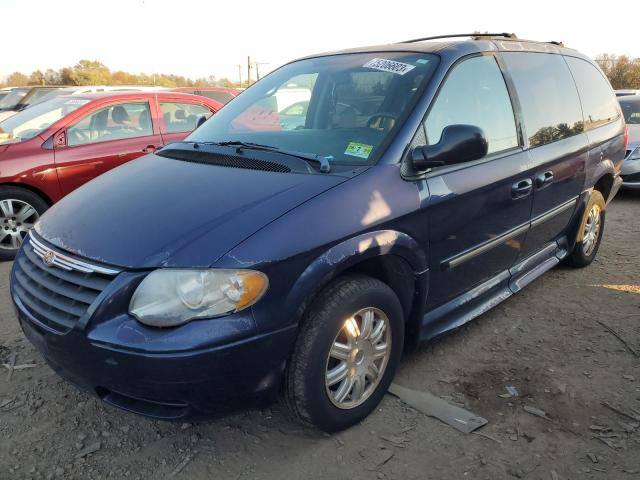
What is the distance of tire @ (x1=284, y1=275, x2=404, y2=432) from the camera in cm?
221

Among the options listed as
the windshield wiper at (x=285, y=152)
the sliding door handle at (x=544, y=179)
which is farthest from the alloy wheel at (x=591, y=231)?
the windshield wiper at (x=285, y=152)

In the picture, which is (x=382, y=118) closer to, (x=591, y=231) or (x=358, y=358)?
(x=358, y=358)

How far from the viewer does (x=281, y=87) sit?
3.54 metres

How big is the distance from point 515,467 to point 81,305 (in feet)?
6.33

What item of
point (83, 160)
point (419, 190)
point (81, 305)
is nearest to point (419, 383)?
point (419, 190)

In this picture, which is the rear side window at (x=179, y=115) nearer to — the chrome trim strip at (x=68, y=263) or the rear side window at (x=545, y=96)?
the rear side window at (x=545, y=96)

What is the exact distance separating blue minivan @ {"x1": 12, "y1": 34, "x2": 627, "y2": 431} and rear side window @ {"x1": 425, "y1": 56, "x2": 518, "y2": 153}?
0.04 ft

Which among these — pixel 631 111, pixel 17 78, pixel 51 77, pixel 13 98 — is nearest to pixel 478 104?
pixel 631 111

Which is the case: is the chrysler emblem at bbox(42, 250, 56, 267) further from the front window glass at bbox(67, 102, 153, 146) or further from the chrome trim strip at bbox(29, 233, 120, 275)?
the front window glass at bbox(67, 102, 153, 146)

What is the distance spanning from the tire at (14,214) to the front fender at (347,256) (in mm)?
3849

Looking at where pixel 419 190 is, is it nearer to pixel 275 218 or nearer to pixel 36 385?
pixel 275 218

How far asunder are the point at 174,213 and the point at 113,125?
151 inches

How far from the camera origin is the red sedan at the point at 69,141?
5.00 m

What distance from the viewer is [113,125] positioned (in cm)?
564
